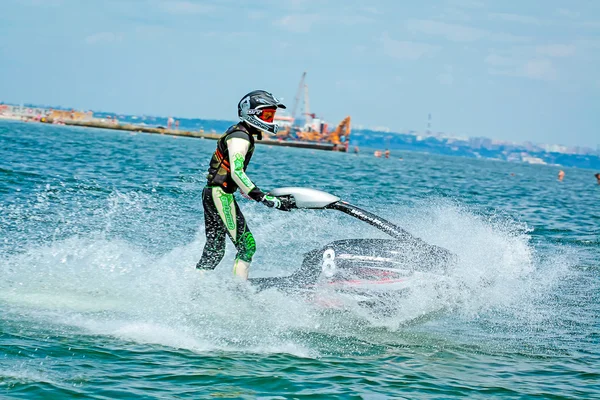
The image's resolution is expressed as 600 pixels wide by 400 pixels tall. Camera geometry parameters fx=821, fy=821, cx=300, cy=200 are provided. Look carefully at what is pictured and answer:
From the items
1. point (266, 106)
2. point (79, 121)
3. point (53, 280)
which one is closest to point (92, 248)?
point (53, 280)

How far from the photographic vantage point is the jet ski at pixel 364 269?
796 cm

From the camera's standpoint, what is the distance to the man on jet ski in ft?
25.4

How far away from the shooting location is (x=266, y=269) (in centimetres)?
1098

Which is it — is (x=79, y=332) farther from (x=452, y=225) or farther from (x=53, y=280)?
(x=452, y=225)

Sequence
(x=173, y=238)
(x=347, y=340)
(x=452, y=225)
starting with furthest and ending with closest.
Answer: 1. (x=173, y=238)
2. (x=452, y=225)
3. (x=347, y=340)

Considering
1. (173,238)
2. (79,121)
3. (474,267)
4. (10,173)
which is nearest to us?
(474,267)

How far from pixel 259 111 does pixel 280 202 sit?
3.03 ft

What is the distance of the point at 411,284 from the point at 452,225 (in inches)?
80.5

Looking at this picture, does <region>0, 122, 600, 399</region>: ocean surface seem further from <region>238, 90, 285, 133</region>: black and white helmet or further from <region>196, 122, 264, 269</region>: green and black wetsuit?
<region>238, 90, 285, 133</region>: black and white helmet

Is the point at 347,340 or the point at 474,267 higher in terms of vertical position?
the point at 474,267

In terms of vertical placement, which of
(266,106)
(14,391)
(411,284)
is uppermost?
(266,106)

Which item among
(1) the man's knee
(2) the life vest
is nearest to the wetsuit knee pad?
(1) the man's knee

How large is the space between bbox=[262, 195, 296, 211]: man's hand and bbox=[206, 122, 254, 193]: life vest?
1.46 feet

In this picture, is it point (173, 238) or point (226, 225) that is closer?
point (226, 225)
